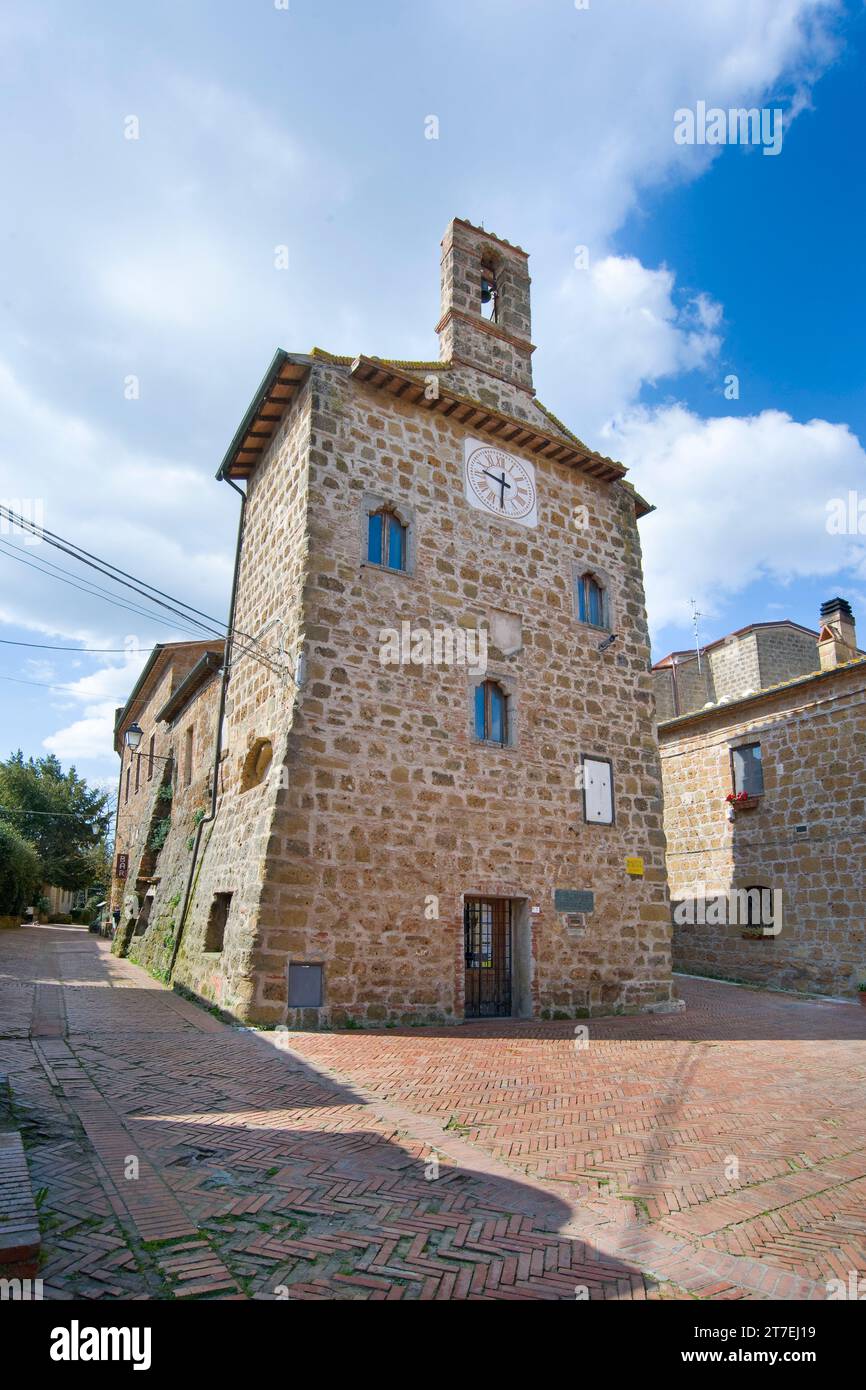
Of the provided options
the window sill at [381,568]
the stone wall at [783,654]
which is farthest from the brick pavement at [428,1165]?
the stone wall at [783,654]

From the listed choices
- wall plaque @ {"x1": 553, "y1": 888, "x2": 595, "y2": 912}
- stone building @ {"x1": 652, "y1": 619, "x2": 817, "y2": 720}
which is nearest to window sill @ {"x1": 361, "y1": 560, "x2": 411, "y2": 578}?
wall plaque @ {"x1": 553, "y1": 888, "x2": 595, "y2": 912}

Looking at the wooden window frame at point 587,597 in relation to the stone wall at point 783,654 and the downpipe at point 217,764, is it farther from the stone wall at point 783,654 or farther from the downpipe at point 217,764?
the stone wall at point 783,654

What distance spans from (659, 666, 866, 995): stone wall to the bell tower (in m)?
9.22

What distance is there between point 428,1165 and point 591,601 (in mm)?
11446

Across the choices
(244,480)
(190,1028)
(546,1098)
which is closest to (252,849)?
(190,1028)

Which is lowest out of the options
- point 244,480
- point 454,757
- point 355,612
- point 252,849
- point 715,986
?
point 715,986

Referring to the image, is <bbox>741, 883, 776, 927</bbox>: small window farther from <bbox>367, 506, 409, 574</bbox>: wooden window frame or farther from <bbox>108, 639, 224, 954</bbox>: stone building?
<bbox>108, 639, 224, 954</bbox>: stone building

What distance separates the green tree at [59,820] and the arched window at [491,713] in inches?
1416

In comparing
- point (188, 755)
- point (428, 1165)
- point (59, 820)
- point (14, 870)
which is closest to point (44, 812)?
point (59, 820)

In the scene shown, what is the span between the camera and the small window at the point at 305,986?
10148mm
